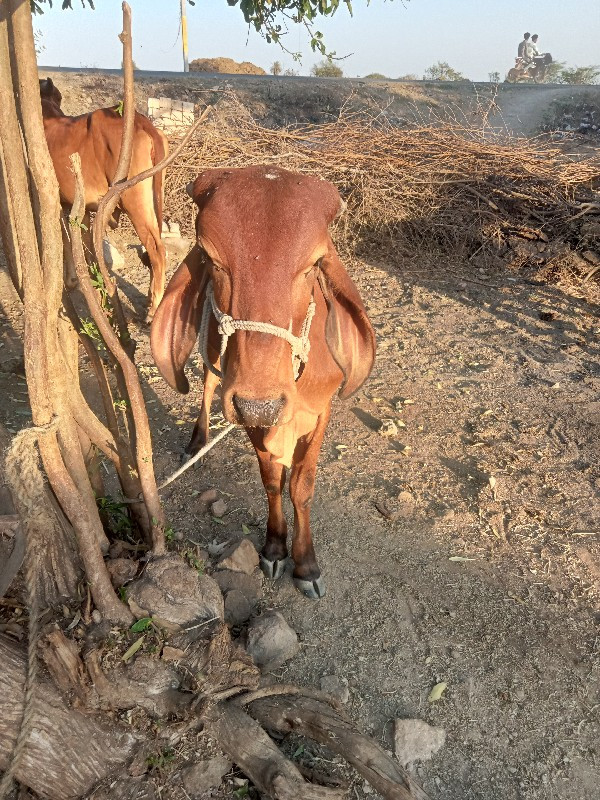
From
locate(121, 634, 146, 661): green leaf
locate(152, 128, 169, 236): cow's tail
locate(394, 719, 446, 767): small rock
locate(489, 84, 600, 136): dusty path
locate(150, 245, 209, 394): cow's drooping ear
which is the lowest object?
locate(394, 719, 446, 767): small rock

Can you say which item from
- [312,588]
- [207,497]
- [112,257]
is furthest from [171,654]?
[112,257]

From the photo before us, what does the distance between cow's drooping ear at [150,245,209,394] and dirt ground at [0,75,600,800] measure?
112 centimetres

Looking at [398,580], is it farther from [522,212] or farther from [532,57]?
[532,57]

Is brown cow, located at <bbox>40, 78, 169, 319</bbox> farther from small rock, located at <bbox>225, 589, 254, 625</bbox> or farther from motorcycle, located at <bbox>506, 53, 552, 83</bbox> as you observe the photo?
motorcycle, located at <bbox>506, 53, 552, 83</bbox>

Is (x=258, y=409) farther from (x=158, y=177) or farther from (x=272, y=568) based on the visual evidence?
(x=158, y=177)

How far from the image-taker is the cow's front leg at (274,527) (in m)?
3.00

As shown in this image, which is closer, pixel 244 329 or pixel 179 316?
pixel 244 329

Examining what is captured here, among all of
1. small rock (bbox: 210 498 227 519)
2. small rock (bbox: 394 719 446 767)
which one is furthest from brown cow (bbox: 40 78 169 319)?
small rock (bbox: 394 719 446 767)

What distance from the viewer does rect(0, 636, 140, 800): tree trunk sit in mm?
1903

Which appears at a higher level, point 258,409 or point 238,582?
point 258,409

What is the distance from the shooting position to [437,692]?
8.25 ft

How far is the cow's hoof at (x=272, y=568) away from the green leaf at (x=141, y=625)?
43.4 inches

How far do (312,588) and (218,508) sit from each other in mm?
778

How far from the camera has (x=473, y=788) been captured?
2.21 meters
